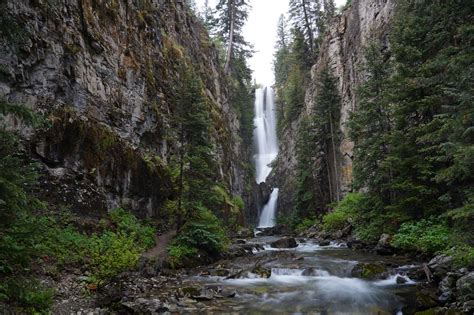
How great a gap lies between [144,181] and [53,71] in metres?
6.07

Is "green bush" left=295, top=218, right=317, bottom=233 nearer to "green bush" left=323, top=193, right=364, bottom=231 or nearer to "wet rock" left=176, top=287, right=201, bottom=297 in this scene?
"green bush" left=323, top=193, right=364, bottom=231

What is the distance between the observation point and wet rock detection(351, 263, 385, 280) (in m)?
11.2

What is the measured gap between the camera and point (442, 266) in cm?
966

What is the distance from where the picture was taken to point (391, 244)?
1479cm

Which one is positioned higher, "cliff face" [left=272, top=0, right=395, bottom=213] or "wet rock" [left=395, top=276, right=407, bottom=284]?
"cliff face" [left=272, top=0, right=395, bottom=213]

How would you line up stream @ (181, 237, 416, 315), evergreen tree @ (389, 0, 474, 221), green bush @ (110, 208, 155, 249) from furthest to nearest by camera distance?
green bush @ (110, 208, 155, 249) < evergreen tree @ (389, 0, 474, 221) < stream @ (181, 237, 416, 315)

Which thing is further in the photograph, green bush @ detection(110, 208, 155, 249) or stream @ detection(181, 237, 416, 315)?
green bush @ detection(110, 208, 155, 249)

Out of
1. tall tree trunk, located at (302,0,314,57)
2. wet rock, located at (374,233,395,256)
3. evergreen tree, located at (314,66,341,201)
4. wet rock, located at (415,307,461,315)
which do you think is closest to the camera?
wet rock, located at (415,307,461,315)

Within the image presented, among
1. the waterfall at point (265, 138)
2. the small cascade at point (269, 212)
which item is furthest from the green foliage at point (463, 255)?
the waterfall at point (265, 138)

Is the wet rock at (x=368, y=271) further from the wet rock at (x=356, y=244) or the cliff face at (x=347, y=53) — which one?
the cliff face at (x=347, y=53)

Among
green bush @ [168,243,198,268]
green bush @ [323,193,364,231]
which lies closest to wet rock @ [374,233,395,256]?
green bush @ [323,193,364,231]

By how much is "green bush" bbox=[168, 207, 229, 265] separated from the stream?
0.89m

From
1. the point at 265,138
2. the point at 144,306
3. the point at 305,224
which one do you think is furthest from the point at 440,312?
the point at 265,138

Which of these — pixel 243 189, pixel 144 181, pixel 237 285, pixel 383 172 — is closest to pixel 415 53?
pixel 383 172
